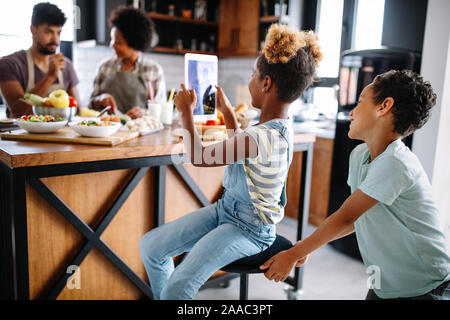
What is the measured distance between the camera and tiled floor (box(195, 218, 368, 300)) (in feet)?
7.48

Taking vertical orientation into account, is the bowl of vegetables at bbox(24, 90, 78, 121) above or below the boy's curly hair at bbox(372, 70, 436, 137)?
below

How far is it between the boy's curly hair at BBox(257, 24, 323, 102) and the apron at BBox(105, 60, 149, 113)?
1.95m

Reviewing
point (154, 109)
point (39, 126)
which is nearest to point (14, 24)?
point (154, 109)

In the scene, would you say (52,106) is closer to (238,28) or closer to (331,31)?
(331,31)

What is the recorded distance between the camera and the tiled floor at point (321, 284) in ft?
7.48

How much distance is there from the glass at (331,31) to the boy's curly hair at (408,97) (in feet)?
9.11

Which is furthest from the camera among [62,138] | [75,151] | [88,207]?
[88,207]

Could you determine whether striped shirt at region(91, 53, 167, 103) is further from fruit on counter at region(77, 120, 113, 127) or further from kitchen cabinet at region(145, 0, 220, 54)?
kitchen cabinet at region(145, 0, 220, 54)

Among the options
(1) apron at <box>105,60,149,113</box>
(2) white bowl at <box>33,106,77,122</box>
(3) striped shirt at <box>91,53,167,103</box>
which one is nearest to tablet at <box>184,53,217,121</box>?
(2) white bowl at <box>33,106,77,122</box>

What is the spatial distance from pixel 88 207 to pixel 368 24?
2577mm

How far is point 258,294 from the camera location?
2287 millimetres

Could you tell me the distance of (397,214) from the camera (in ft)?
3.82

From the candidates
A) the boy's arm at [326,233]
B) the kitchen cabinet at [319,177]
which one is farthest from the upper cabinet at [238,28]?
the boy's arm at [326,233]
